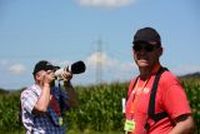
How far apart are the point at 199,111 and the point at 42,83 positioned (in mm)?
15332

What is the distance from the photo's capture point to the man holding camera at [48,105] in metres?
7.20

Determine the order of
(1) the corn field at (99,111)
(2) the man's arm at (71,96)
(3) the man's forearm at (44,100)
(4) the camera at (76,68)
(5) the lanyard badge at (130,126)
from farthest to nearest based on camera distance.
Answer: (1) the corn field at (99,111), (2) the man's arm at (71,96), (3) the man's forearm at (44,100), (4) the camera at (76,68), (5) the lanyard badge at (130,126)

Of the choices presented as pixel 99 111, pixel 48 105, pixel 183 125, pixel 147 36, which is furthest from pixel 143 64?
pixel 99 111

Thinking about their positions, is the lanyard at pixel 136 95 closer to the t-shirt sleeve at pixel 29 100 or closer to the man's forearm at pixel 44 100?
the man's forearm at pixel 44 100

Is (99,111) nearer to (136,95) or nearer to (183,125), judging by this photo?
(136,95)

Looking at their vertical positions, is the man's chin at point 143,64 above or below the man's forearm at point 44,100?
above

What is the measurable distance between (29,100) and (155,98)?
9.22 feet

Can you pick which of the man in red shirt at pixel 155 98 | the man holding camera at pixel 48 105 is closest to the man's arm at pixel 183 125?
the man in red shirt at pixel 155 98

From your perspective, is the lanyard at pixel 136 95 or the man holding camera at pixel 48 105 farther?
the man holding camera at pixel 48 105

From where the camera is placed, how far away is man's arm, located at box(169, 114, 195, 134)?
4.59 meters

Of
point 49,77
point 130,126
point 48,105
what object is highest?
point 49,77

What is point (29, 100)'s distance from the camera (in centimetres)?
731

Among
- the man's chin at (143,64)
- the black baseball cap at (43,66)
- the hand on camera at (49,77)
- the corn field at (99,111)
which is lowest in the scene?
the corn field at (99,111)

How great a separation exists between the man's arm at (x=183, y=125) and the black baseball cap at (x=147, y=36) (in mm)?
626
